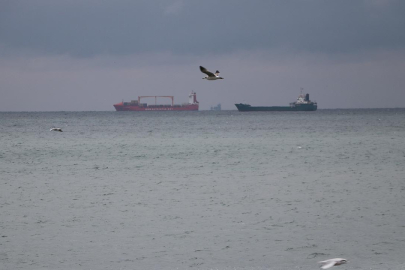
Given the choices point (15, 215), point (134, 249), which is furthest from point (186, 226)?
point (15, 215)

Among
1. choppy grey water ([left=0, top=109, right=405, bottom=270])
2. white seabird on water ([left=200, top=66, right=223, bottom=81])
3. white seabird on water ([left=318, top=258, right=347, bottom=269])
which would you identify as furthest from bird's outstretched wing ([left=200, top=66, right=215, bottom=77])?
white seabird on water ([left=318, top=258, right=347, bottom=269])

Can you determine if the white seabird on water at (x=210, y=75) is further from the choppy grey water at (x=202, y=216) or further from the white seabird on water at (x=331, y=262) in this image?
the white seabird on water at (x=331, y=262)

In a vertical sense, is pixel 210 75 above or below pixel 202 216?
above

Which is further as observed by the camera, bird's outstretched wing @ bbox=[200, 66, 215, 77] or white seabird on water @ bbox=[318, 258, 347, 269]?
bird's outstretched wing @ bbox=[200, 66, 215, 77]

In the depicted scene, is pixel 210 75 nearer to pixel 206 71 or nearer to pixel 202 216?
pixel 206 71

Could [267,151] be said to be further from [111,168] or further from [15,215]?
[15,215]

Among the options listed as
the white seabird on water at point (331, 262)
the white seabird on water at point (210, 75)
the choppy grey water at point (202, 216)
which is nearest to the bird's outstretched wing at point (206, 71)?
the white seabird on water at point (210, 75)

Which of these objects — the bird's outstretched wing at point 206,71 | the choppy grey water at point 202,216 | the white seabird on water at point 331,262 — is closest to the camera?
the white seabird on water at point 331,262

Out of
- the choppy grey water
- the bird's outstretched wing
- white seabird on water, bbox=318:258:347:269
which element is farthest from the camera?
the bird's outstretched wing

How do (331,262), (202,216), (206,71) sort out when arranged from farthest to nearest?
1. (206,71)
2. (202,216)
3. (331,262)

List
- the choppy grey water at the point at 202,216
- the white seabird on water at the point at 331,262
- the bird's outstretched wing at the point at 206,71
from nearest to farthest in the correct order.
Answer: the white seabird on water at the point at 331,262 → the choppy grey water at the point at 202,216 → the bird's outstretched wing at the point at 206,71

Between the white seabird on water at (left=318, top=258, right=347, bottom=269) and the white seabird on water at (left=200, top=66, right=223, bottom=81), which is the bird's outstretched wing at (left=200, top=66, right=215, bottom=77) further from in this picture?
the white seabird on water at (left=318, top=258, right=347, bottom=269)

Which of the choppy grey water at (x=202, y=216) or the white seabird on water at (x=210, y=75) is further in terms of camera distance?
the white seabird on water at (x=210, y=75)

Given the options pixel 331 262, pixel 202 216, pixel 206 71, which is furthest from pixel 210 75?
pixel 331 262
